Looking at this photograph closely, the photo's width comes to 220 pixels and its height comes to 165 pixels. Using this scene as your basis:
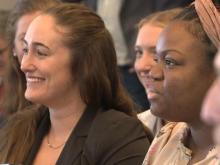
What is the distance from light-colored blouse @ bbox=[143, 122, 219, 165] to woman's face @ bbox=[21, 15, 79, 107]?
1.32 ft

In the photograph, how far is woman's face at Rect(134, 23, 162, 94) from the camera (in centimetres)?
196

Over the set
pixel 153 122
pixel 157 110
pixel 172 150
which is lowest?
pixel 153 122

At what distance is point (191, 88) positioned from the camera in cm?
114

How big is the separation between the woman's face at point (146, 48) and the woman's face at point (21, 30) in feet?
1.38

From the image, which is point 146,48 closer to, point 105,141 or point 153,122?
point 153,122

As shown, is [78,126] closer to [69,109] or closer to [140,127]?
[69,109]

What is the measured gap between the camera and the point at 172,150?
4.06 ft

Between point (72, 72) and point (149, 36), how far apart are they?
0.51m

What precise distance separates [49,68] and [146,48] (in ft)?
1.76

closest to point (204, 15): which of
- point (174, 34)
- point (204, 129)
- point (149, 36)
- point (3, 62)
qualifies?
point (174, 34)

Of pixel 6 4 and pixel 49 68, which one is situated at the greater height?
pixel 6 4

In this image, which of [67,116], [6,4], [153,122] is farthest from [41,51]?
[6,4]

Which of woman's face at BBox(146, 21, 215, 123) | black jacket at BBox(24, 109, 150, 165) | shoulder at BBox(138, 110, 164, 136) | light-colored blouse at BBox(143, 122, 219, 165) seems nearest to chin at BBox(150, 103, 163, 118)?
woman's face at BBox(146, 21, 215, 123)

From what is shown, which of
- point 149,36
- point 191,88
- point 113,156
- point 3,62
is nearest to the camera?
point 191,88
